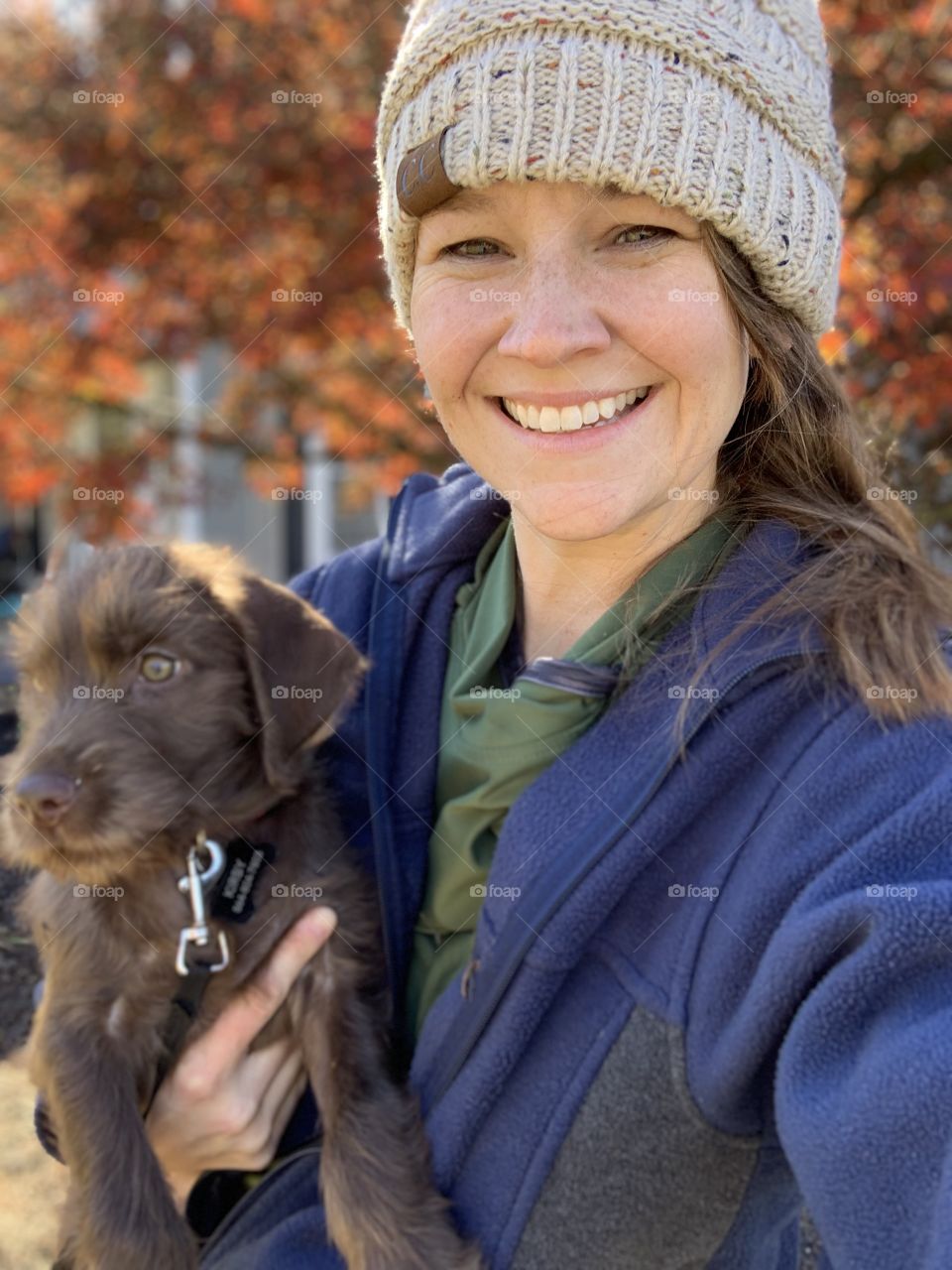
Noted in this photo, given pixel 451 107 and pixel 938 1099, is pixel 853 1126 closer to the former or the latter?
pixel 938 1099

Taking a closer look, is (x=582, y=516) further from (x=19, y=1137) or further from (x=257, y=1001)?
(x=19, y=1137)

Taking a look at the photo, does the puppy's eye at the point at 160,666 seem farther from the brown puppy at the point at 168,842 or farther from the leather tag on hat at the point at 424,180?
the leather tag on hat at the point at 424,180

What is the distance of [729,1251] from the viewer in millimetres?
1845

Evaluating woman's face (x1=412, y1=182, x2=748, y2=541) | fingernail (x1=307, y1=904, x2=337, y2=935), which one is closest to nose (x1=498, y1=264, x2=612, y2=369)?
woman's face (x1=412, y1=182, x2=748, y2=541)

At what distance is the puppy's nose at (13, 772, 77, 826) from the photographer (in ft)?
7.57

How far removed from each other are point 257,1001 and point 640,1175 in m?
0.97

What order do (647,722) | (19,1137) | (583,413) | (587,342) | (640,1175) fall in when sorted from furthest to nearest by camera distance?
(19,1137) → (583,413) → (587,342) → (647,722) → (640,1175)

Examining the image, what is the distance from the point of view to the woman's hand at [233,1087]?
2330 millimetres

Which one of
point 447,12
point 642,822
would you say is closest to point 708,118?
point 447,12

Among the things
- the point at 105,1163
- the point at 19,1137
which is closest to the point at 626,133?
the point at 105,1163

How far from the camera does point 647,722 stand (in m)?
1.86

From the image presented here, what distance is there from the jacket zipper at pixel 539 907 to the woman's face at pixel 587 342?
0.44 metres

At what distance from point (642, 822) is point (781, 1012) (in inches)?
14.4

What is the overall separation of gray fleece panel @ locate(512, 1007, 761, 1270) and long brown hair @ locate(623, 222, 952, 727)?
0.52 m
